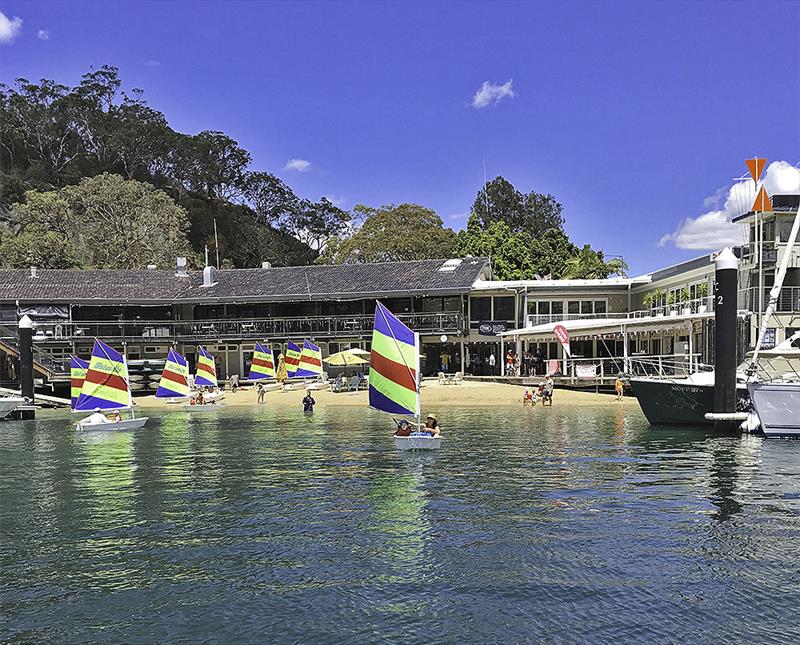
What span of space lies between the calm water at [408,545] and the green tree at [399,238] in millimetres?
48583

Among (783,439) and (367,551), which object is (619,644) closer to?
(367,551)

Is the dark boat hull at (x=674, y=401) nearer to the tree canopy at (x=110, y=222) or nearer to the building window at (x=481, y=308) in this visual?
the building window at (x=481, y=308)

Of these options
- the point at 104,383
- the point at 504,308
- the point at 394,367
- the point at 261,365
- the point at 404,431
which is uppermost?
the point at 504,308

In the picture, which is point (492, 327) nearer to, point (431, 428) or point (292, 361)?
point (292, 361)

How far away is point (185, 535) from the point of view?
1392 centimetres

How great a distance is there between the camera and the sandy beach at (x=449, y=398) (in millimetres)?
38875

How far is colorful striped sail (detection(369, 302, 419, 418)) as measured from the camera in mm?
21062

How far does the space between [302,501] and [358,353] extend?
31.9 meters

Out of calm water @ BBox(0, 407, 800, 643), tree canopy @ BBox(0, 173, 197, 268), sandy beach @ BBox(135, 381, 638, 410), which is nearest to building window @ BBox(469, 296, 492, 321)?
sandy beach @ BBox(135, 381, 638, 410)

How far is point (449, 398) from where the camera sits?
135 feet

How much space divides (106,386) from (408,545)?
22.9 metres

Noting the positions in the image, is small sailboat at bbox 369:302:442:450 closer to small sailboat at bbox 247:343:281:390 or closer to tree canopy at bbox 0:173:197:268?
small sailboat at bbox 247:343:281:390

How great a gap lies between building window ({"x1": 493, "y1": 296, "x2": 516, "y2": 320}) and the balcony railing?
117 inches

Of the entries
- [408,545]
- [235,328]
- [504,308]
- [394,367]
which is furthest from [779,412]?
[235,328]
